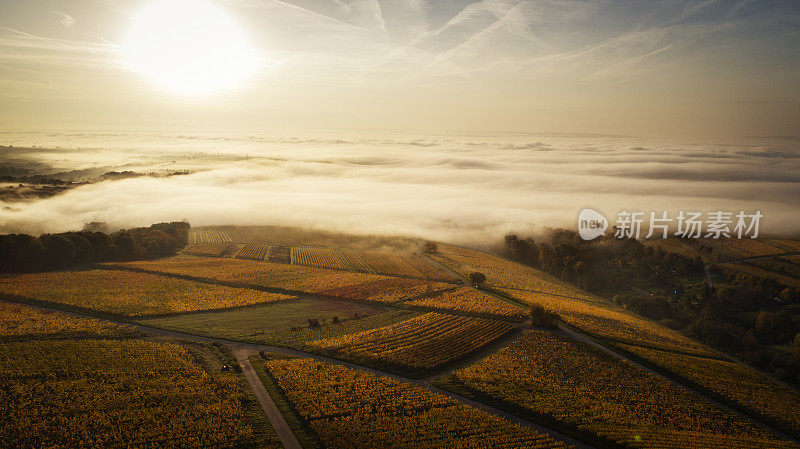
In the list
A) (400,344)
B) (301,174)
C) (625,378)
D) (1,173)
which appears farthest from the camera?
(301,174)

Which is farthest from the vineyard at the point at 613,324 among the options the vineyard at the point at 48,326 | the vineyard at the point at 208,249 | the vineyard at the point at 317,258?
the vineyard at the point at 208,249

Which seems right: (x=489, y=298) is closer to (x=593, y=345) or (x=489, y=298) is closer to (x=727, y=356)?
(x=593, y=345)

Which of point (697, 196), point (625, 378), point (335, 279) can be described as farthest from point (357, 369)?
point (697, 196)

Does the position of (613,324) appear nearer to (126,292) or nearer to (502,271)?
(502,271)

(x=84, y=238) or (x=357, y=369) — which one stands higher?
(x=84, y=238)

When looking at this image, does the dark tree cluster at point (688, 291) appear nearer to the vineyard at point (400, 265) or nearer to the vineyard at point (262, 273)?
the vineyard at point (400, 265)

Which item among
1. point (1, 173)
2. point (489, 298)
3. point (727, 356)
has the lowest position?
point (727, 356)
